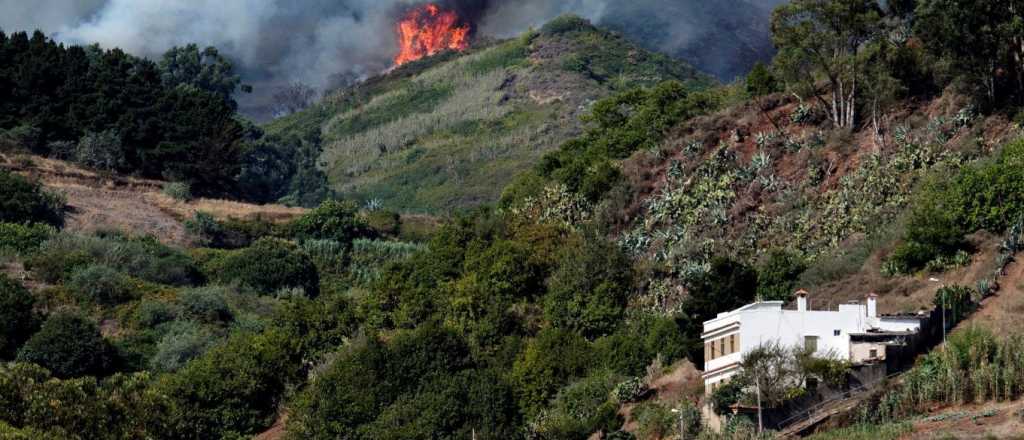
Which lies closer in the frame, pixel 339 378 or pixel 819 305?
pixel 819 305

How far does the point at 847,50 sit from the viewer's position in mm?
91438

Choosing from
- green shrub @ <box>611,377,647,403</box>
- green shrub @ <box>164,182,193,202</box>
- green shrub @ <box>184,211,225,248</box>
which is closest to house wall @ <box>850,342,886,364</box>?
green shrub @ <box>611,377,647,403</box>

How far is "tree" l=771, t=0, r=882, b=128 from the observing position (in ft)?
297

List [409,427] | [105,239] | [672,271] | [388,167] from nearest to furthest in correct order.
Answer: [409,427] < [672,271] < [105,239] < [388,167]

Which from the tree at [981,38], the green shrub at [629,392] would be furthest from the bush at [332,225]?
the green shrub at [629,392]

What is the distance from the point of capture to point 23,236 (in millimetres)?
118812

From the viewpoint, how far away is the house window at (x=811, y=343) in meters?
69.3

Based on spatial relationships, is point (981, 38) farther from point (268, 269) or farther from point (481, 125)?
point (481, 125)

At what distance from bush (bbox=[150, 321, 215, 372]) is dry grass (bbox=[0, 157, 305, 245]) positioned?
22.2 m

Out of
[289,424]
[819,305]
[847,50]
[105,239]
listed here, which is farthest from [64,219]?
[819,305]

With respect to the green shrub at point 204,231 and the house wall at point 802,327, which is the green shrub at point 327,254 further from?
the house wall at point 802,327

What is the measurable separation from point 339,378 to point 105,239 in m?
39.4

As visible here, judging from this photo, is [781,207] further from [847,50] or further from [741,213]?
[847,50]

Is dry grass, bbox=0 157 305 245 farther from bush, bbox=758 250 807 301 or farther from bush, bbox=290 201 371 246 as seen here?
bush, bbox=758 250 807 301
